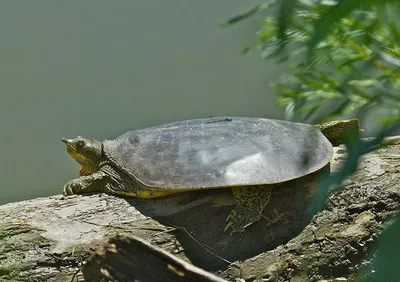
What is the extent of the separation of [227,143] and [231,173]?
0.13 meters

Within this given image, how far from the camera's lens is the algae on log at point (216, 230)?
179 centimetres

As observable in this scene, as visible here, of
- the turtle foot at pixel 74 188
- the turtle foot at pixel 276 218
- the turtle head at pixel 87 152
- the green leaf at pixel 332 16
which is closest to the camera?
the green leaf at pixel 332 16

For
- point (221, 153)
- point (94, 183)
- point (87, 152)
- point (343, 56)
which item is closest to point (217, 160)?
point (221, 153)

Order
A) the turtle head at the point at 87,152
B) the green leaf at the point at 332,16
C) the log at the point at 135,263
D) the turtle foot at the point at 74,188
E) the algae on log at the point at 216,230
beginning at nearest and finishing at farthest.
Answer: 1. the green leaf at the point at 332,16
2. the log at the point at 135,263
3. the algae on log at the point at 216,230
4. the turtle foot at the point at 74,188
5. the turtle head at the point at 87,152

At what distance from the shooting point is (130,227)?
6.18 feet

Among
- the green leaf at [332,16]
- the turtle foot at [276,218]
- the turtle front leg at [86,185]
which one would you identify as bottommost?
the turtle foot at [276,218]

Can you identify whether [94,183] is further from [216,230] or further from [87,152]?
[216,230]

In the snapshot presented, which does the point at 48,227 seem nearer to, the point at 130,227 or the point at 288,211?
the point at 130,227

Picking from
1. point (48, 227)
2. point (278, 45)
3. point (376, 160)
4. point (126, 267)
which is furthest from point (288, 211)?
point (278, 45)

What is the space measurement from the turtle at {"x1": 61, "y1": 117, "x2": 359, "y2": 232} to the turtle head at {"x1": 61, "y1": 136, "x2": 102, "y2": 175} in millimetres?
95

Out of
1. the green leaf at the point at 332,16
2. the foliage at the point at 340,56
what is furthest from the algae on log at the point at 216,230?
the green leaf at the point at 332,16

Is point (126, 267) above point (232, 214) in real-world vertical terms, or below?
above

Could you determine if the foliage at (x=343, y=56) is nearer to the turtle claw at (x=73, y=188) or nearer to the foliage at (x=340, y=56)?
the foliage at (x=340, y=56)

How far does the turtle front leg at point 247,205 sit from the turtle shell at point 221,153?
57 millimetres
